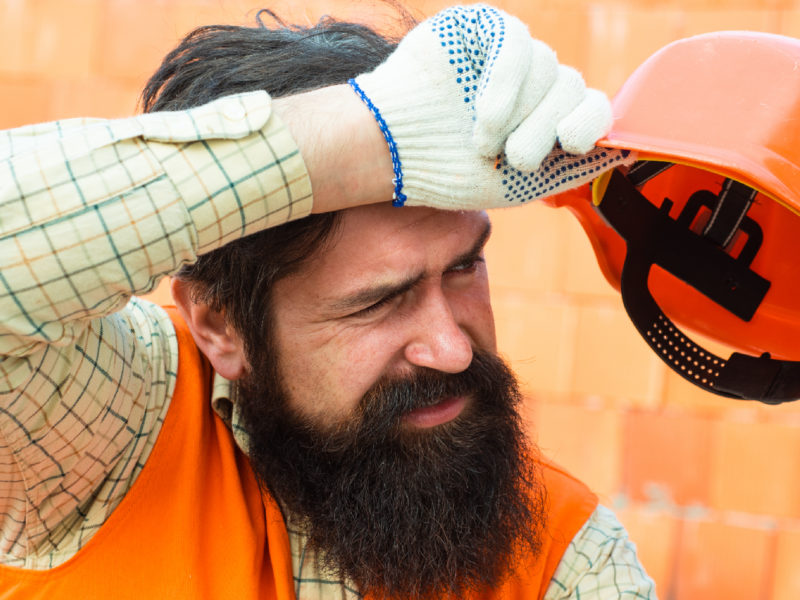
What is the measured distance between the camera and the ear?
1916 mm

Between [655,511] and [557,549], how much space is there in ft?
5.06

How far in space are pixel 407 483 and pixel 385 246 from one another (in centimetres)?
44

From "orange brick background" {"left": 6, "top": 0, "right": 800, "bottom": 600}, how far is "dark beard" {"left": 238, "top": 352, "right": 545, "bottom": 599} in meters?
1.52

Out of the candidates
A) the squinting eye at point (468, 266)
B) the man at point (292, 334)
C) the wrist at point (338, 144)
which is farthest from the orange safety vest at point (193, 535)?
the wrist at point (338, 144)

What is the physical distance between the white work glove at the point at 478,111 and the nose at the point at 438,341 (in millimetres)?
314

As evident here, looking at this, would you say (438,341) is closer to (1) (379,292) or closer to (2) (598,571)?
(1) (379,292)

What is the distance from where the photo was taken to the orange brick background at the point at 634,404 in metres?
3.22

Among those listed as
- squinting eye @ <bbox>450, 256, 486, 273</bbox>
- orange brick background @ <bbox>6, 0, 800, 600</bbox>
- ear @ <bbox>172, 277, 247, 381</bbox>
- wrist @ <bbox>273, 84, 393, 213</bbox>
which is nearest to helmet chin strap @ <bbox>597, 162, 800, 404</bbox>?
squinting eye @ <bbox>450, 256, 486, 273</bbox>

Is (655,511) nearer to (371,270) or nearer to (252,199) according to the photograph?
(371,270)

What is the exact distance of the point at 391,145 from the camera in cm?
141

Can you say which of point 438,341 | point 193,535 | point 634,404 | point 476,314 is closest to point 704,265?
point 476,314

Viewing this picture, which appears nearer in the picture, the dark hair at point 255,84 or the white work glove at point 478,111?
the white work glove at point 478,111

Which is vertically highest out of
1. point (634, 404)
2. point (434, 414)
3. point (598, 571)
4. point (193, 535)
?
point (434, 414)

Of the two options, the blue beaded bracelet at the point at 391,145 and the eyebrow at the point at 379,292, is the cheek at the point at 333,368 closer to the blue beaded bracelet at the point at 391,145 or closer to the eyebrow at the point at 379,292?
the eyebrow at the point at 379,292
